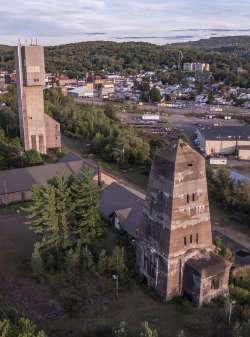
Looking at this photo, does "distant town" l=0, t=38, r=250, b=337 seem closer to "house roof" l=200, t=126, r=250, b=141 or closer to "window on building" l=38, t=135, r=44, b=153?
"window on building" l=38, t=135, r=44, b=153

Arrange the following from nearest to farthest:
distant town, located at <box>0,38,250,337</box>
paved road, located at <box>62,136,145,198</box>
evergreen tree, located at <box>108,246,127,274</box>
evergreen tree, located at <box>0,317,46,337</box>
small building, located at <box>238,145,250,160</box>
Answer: evergreen tree, located at <box>0,317,46,337</box> → distant town, located at <box>0,38,250,337</box> → evergreen tree, located at <box>108,246,127,274</box> → paved road, located at <box>62,136,145,198</box> → small building, located at <box>238,145,250,160</box>

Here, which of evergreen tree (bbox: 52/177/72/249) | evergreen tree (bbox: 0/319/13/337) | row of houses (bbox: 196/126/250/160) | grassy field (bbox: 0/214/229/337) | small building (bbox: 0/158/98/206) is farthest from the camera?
row of houses (bbox: 196/126/250/160)

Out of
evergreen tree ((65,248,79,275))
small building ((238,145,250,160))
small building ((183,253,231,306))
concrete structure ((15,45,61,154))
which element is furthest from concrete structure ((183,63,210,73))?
small building ((183,253,231,306))

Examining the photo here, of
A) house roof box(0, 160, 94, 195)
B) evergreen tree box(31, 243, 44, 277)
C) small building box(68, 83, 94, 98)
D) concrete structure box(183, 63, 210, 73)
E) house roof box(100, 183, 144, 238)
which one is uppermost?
concrete structure box(183, 63, 210, 73)

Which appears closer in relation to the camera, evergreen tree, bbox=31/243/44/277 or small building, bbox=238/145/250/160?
evergreen tree, bbox=31/243/44/277

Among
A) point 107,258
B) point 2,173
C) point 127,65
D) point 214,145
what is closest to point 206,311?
point 107,258

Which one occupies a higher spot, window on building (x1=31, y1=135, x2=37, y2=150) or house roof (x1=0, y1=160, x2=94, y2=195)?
window on building (x1=31, y1=135, x2=37, y2=150)

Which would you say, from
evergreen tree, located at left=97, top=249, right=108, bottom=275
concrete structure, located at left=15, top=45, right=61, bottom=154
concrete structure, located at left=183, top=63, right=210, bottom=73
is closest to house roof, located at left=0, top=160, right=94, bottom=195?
concrete structure, located at left=15, top=45, right=61, bottom=154
